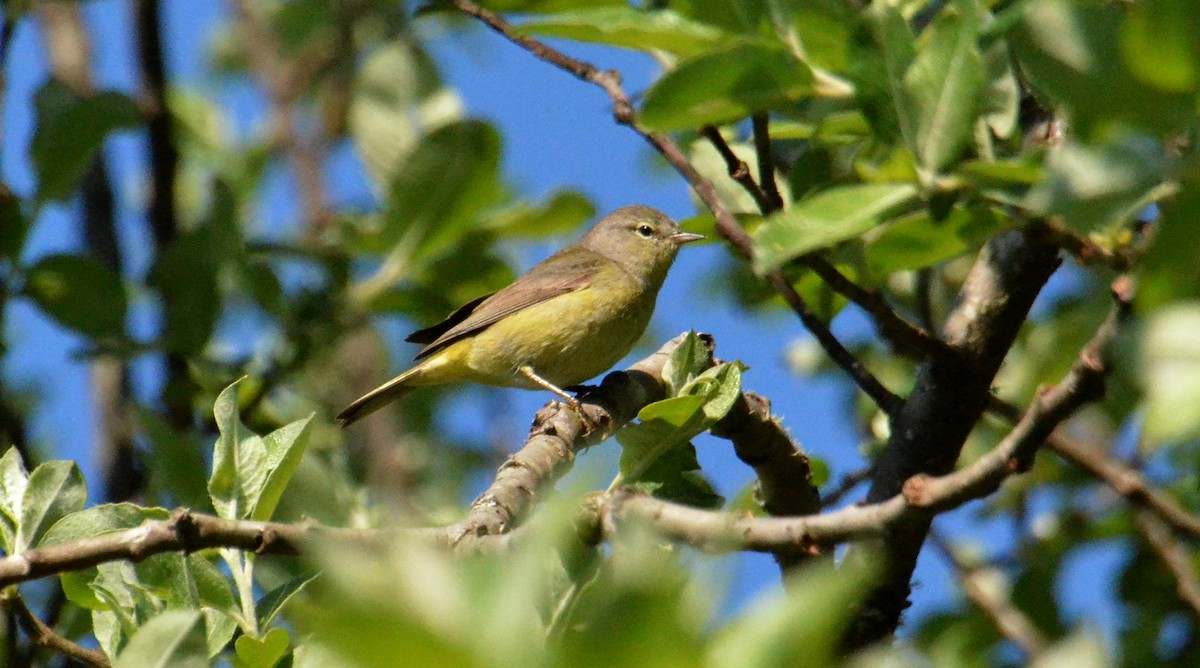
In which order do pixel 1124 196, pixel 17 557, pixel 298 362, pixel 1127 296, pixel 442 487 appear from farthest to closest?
pixel 442 487, pixel 298 362, pixel 17 557, pixel 1127 296, pixel 1124 196

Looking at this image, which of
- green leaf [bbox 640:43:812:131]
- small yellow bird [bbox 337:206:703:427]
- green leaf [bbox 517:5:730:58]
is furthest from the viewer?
small yellow bird [bbox 337:206:703:427]

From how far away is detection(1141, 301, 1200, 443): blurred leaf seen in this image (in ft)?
3.62

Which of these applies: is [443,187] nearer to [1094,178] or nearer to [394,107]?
[394,107]

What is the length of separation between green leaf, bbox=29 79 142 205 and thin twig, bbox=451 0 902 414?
1.66 m

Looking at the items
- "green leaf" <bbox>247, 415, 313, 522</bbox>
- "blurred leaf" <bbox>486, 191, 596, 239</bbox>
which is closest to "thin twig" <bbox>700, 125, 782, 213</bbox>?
"green leaf" <bbox>247, 415, 313, 522</bbox>

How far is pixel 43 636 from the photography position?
239cm

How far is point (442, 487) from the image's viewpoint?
594cm

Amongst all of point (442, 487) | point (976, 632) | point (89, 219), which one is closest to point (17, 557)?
point (976, 632)

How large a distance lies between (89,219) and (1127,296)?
562cm

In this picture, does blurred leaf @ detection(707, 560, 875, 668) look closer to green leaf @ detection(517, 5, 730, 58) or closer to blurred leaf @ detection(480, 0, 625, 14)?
green leaf @ detection(517, 5, 730, 58)

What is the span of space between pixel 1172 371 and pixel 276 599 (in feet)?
5.71

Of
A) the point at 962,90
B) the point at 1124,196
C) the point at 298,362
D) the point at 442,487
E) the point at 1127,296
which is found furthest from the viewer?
the point at 442,487

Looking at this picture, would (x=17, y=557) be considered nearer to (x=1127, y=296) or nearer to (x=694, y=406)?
(x=694, y=406)

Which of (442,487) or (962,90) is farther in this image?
(442,487)
